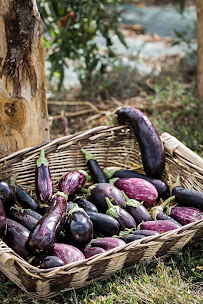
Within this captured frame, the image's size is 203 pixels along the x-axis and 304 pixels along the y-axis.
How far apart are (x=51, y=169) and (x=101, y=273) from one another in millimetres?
963

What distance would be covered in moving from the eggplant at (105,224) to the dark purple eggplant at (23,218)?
34 centimetres

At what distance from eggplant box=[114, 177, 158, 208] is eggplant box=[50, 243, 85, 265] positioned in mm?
696

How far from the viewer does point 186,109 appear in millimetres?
4555

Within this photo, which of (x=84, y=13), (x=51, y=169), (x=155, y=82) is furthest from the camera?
(x=155, y=82)

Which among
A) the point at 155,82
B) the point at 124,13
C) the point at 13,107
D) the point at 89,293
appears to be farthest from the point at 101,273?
the point at 124,13

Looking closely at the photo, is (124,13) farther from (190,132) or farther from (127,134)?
(127,134)

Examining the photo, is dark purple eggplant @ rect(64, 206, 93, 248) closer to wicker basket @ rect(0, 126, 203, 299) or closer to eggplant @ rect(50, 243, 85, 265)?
eggplant @ rect(50, 243, 85, 265)

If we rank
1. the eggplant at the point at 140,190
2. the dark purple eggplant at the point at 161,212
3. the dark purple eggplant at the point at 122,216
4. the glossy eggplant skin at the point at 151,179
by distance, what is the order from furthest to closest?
1. the glossy eggplant skin at the point at 151,179
2. the eggplant at the point at 140,190
3. the dark purple eggplant at the point at 161,212
4. the dark purple eggplant at the point at 122,216

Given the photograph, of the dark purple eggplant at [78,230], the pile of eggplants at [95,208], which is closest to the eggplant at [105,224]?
the pile of eggplants at [95,208]

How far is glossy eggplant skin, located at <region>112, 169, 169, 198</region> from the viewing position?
288 centimetres

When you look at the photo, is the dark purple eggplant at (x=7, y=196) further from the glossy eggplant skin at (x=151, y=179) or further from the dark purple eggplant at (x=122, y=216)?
the glossy eggplant skin at (x=151, y=179)

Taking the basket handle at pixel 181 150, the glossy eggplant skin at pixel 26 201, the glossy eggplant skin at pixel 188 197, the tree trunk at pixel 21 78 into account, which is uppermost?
the tree trunk at pixel 21 78

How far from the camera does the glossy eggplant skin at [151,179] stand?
2.88m

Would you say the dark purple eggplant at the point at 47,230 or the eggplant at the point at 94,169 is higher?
the eggplant at the point at 94,169
